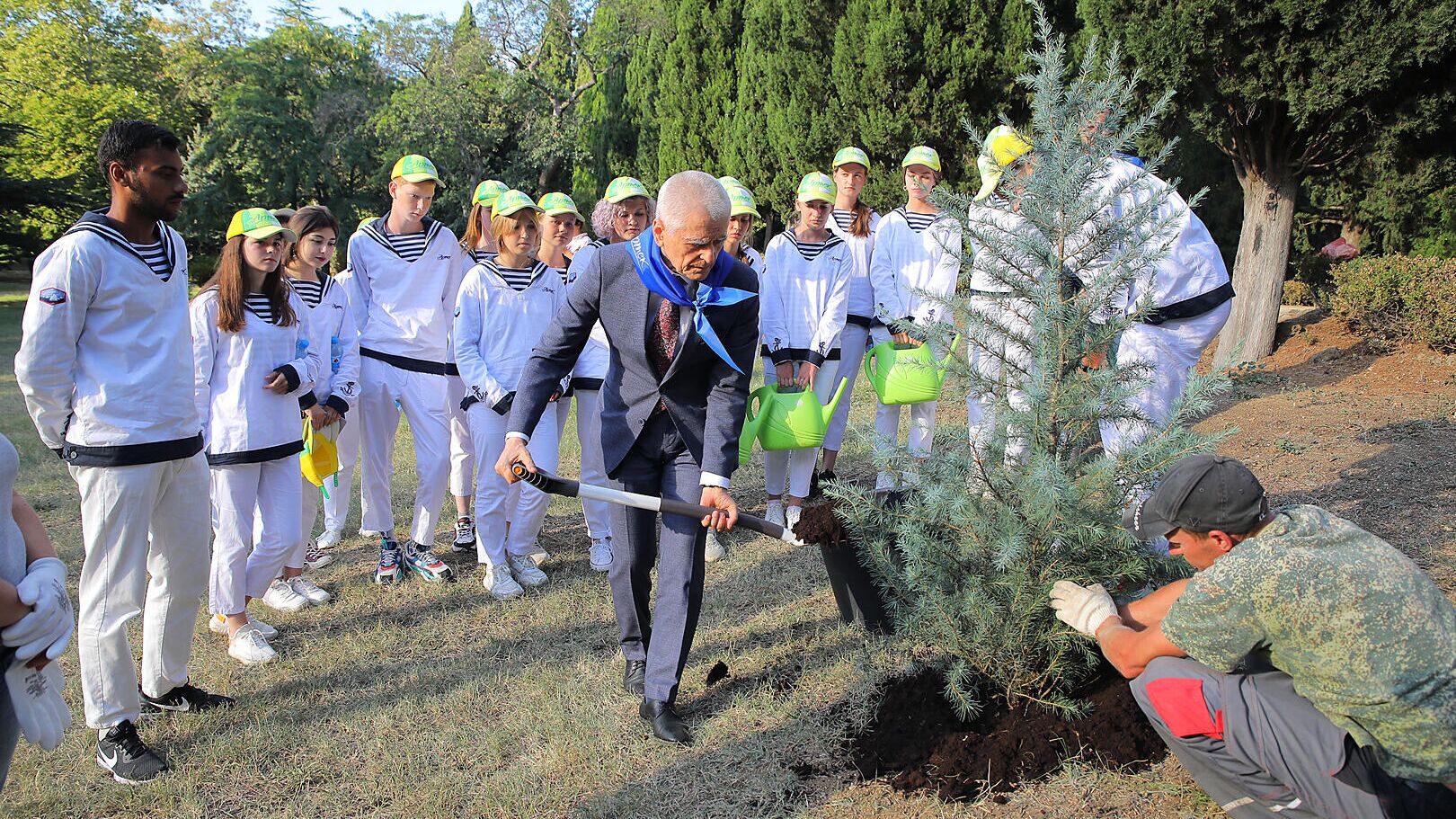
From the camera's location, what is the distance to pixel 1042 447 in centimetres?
337

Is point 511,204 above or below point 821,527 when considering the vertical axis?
above

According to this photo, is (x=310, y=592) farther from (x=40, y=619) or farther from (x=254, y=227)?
(x=40, y=619)

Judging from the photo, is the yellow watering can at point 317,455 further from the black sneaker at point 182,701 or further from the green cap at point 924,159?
the green cap at point 924,159

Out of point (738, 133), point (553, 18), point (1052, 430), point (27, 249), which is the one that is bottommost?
point (27, 249)

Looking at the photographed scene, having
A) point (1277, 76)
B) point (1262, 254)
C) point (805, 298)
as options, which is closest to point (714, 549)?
point (805, 298)

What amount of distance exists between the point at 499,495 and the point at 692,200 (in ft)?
8.85

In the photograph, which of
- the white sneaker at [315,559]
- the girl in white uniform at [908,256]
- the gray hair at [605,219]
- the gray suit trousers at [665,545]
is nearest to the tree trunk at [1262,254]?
the girl in white uniform at [908,256]

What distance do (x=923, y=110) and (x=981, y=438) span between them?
10.2m

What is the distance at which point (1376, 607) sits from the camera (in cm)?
243

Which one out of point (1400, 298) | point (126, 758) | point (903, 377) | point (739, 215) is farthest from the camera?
point (1400, 298)

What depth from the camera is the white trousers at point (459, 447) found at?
5957mm

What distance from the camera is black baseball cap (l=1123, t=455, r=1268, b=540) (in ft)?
8.91

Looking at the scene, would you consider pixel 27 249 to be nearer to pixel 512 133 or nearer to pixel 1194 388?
pixel 512 133

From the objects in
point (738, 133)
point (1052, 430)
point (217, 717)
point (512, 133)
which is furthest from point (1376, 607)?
point (512, 133)
